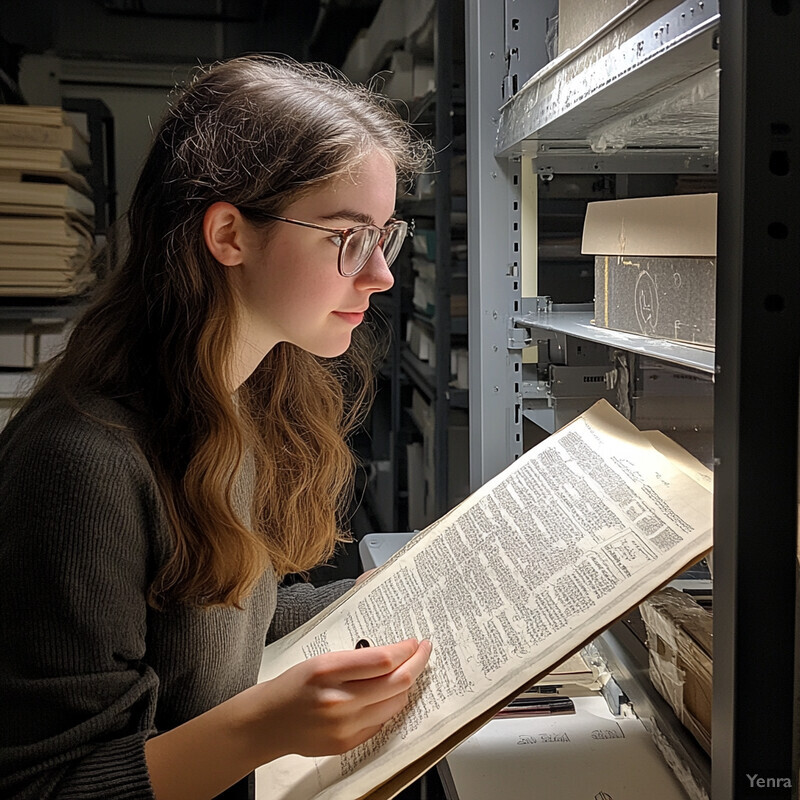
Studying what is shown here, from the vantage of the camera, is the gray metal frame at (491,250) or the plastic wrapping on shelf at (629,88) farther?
the gray metal frame at (491,250)

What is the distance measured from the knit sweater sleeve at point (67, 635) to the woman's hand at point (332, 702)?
11 cm

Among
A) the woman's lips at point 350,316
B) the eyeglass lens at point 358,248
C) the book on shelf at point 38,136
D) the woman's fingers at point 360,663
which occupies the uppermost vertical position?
the book on shelf at point 38,136

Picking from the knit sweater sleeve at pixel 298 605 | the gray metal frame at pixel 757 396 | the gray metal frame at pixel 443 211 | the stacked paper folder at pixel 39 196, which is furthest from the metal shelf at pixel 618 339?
the stacked paper folder at pixel 39 196

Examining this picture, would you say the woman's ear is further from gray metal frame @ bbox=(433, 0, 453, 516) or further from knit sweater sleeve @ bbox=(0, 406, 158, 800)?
gray metal frame @ bbox=(433, 0, 453, 516)

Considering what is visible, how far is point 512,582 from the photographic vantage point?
78 centimetres

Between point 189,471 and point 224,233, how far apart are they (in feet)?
0.78

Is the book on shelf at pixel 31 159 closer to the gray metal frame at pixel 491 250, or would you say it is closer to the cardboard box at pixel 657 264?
the gray metal frame at pixel 491 250

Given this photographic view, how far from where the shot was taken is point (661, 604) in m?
0.92

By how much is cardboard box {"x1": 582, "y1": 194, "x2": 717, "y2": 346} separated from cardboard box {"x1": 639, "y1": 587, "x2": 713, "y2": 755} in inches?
10.6

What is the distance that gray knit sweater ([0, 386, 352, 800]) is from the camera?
2.42 ft

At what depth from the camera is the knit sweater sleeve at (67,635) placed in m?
0.74

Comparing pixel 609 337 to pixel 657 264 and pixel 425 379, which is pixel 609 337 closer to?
pixel 657 264

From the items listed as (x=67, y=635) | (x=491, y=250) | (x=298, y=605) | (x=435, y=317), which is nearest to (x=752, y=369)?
(x=67, y=635)

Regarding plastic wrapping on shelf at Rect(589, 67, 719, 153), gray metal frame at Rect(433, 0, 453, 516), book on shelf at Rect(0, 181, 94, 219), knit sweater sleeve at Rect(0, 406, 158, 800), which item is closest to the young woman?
knit sweater sleeve at Rect(0, 406, 158, 800)
